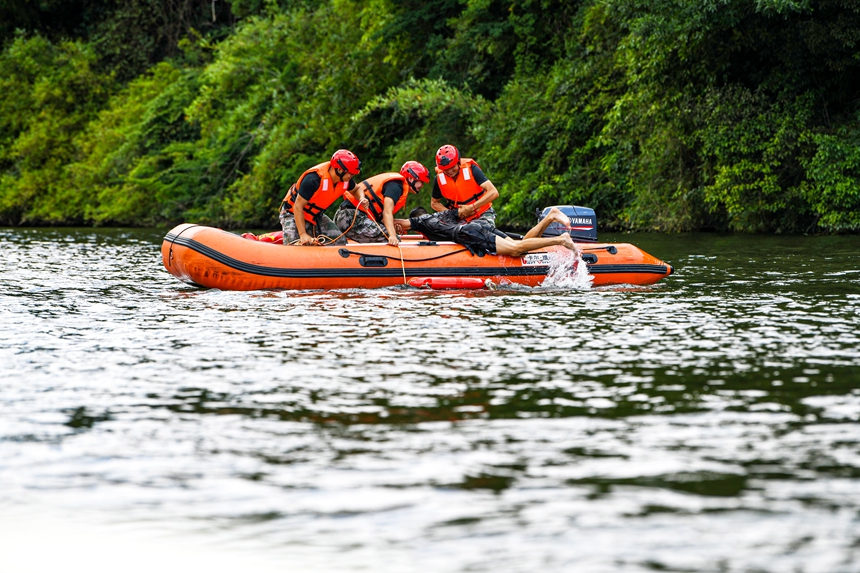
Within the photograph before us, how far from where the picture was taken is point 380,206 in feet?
37.4

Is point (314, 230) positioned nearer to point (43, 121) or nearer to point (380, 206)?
point (380, 206)

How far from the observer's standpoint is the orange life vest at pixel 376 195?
11.3m

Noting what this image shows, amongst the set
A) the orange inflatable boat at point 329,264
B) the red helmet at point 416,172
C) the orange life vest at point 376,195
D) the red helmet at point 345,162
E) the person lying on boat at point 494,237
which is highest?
the red helmet at point 345,162

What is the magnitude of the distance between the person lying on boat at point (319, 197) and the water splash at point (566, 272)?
78.4 inches

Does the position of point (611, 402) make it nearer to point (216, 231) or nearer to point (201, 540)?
point (201, 540)

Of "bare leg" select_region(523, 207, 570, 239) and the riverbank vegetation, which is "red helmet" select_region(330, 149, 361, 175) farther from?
the riverbank vegetation

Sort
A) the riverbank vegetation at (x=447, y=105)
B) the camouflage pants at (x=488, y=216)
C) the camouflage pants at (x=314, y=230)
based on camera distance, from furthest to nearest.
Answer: the riverbank vegetation at (x=447, y=105), the camouflage pants at (x=488, y=216), the camouflage pants at (x=314, y=230)

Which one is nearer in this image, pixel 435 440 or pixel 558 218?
pixel 435 440

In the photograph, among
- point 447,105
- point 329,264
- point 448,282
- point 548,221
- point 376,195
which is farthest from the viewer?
point 447,105

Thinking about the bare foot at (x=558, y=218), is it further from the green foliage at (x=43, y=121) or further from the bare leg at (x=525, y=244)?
the green foliage at (x=43, y=121)

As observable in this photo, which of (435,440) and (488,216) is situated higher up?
(488,216)

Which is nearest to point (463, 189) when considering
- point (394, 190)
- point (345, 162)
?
point (394, 190)

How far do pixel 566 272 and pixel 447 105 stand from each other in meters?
13.4

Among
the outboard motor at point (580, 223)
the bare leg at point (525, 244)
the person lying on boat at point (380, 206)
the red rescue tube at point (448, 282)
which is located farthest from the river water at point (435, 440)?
the outboard motor at point (580, 223)
